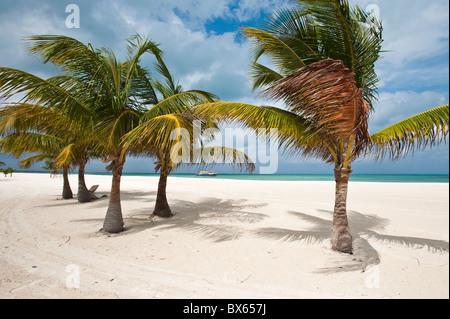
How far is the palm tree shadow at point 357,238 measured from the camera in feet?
12.1

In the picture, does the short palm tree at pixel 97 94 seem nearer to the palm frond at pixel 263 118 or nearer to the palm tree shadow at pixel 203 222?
the palm tree shadow at pixel 203 222

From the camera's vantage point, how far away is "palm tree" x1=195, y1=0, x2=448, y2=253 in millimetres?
3236

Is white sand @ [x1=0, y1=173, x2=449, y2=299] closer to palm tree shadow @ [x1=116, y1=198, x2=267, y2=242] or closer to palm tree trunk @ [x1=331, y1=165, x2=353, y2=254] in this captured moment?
palm tree shadow @ [x1=116, y1=198, x2=267, y2=242]

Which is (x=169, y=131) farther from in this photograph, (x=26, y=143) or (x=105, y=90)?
(x=26, y=143)

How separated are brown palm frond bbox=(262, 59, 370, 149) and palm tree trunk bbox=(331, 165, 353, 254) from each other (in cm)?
88

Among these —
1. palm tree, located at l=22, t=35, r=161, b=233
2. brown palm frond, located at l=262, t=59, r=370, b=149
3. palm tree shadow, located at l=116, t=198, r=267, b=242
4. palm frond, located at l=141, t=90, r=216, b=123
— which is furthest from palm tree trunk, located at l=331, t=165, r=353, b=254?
palm tree, located at l=22, t=35, r=161, b=233

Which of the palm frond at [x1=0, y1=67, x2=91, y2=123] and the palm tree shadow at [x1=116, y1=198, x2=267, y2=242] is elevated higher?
the palm frond at [x1=0, y1=67, x2=91, y2=123]

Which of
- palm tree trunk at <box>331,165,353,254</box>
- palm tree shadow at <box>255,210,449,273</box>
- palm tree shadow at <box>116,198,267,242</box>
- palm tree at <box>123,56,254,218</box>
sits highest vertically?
palm tree at <box>123,56,254,218</box>

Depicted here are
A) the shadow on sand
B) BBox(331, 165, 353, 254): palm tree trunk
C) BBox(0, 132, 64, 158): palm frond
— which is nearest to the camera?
the shadow on sand

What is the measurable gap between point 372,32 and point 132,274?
6158mm

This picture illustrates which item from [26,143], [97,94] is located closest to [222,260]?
[97,94]

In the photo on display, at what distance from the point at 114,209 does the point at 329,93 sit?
18.8ft

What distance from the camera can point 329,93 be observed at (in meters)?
3.21

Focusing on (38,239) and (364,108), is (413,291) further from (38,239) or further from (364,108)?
(38,239)
